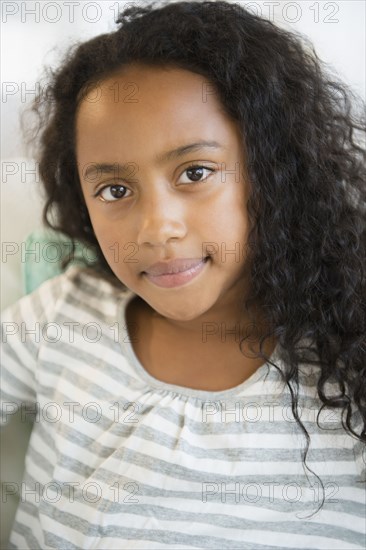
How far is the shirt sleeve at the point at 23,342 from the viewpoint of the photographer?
1.01 m

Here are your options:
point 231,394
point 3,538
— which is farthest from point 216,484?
point 3,538

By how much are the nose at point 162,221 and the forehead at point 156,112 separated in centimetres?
5

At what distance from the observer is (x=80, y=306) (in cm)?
101

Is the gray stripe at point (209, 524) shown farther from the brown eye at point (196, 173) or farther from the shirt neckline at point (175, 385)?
the brown eye at point (196, 173)

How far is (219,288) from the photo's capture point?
86 centimetres

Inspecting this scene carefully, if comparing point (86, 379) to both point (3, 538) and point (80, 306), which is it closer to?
point (80, 306)

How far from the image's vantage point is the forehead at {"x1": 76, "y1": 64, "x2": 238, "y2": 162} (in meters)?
0.81

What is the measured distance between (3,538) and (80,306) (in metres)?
0.33

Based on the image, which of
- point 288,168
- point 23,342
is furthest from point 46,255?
point 288,168

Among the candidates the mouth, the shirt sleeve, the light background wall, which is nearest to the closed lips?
the mouth

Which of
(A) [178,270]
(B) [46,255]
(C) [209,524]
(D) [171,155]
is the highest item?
(D) [171,155]

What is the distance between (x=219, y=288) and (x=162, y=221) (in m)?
0.11

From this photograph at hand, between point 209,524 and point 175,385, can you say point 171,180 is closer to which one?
point 175,385

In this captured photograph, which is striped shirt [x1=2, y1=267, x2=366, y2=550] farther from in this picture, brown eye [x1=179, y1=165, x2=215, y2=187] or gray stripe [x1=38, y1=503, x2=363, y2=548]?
brown eye [x1=179, y1=165, x2=215, y2=187]
